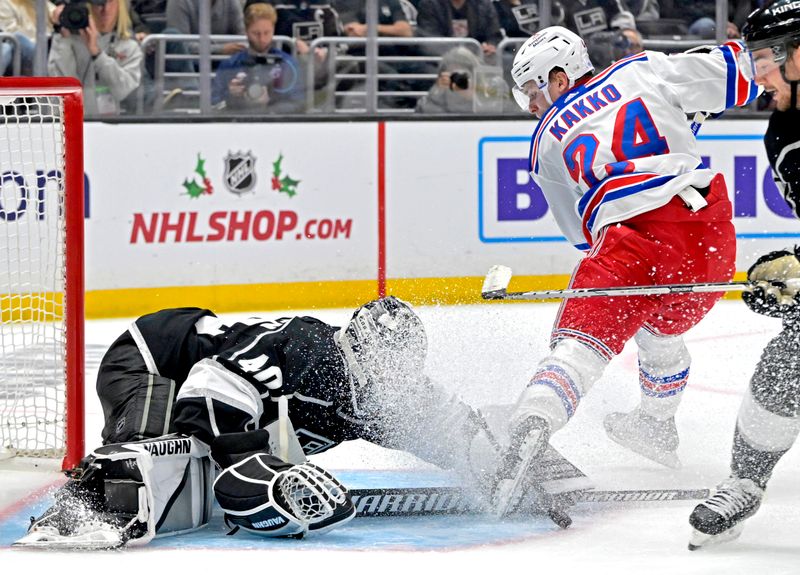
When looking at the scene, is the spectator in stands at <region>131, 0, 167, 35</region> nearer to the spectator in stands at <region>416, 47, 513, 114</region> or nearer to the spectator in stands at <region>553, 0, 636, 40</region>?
the spectator in stands at <region>416, 47, 513, 114</region>

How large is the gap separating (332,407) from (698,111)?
4.16 ft

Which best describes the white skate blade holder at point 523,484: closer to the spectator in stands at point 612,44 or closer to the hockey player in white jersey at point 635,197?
the hockey player in white jersey at point 635,197

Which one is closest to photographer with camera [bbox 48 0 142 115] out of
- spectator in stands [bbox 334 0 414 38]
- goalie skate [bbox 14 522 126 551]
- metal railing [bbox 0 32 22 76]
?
metal railing [bbox 0 32 22 76]

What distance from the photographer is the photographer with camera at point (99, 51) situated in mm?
5723

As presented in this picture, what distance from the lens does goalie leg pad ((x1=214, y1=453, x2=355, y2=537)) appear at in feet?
8.18

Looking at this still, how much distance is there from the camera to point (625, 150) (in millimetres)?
3209

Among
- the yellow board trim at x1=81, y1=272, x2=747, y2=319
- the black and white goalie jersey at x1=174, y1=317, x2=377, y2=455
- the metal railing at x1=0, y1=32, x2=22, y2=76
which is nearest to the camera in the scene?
the black and white goalie jersey at x1=174, y1=317, x2=377, y2=455

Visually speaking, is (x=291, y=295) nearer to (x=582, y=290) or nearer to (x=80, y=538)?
(x=582, y=290)

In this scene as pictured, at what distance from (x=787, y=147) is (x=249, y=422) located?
1127 mm

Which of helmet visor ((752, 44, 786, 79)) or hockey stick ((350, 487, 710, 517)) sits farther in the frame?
hockey stick ((350, 487, 710, 517))

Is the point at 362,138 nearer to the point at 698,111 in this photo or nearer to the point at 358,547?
the point at 698,111

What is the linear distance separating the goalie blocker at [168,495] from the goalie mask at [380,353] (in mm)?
223

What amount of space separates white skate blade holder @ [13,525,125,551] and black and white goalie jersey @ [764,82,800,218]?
4.61 ft

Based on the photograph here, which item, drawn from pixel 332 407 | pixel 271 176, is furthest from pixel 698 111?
pixel 271 176
